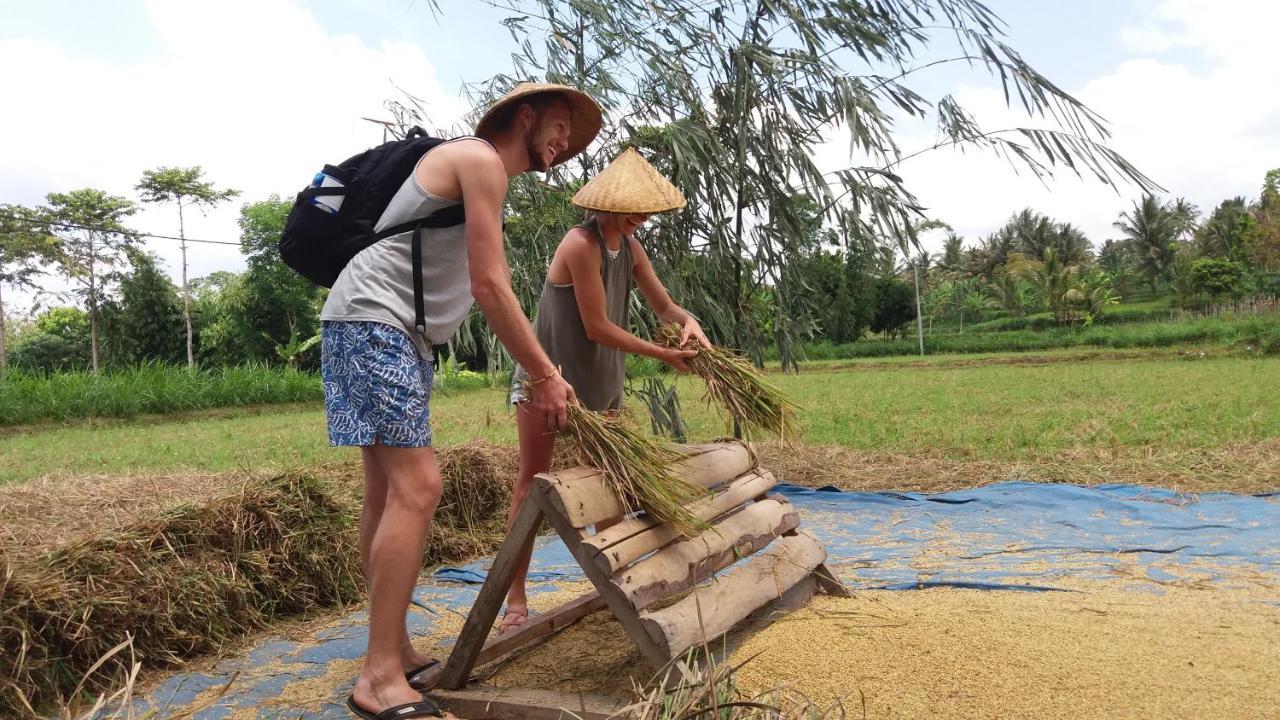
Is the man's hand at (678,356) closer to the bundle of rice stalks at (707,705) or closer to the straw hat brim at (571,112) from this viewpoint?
the straw hat brim at (571,112)

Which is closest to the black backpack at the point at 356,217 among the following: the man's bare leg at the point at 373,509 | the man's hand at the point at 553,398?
the man's hand at the point at 553,398

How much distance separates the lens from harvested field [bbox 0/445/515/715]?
9.20ft

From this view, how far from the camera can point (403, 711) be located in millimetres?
2391

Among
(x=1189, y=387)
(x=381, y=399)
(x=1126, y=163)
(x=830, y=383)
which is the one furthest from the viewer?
(x=830, y=383)

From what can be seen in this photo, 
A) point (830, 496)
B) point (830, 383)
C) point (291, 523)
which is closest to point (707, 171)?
point (830, 496)

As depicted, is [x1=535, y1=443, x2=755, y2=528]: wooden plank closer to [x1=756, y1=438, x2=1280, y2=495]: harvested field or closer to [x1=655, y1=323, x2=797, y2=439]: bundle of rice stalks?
[x1=655, y1=323, x2=797, y2=439]: bundle of rice stalks

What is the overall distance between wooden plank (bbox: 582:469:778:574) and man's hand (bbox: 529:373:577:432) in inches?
13.6

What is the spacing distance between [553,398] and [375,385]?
0.47 m

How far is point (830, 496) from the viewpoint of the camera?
6012 mm

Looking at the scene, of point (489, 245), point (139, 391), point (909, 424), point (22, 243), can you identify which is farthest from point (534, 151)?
point (22, 243)

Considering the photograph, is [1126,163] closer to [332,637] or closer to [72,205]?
[332,637]

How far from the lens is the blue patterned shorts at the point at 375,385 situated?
241 cm

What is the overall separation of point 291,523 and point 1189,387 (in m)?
13.0

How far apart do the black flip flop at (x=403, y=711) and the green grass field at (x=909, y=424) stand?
2684 millimetres
